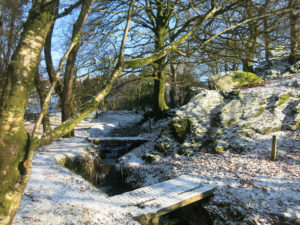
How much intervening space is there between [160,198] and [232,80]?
386 inches

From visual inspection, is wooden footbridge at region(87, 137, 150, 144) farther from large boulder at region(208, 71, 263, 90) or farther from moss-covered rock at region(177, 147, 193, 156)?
large boulder at region(208, 71, 263, 90)

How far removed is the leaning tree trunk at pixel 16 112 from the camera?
1.94 m

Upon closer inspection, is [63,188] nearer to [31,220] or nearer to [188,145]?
[31,220]

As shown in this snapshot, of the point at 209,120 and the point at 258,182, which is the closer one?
the point at 258,182

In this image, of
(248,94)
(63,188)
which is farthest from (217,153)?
(63,188)

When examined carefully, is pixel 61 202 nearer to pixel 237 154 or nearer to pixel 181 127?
pixel 237 154

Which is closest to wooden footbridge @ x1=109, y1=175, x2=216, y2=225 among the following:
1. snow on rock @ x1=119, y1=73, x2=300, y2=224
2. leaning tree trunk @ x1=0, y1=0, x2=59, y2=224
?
snow on rock @ x1=119, y1=73, x2=300, y2=224

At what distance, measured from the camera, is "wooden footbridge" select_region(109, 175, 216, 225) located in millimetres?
4359

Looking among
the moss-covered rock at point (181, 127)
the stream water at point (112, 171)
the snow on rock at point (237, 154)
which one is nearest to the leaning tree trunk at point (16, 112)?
the snow on rock at point (237, 154)

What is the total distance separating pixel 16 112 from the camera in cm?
202

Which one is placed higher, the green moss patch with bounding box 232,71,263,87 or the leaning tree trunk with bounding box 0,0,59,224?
the green moss patch with bounding box 232,71,263,87

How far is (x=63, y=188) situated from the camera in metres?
5.30

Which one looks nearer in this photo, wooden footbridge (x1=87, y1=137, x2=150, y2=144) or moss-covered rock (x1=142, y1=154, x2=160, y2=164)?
moss-covered rock (x1=142, y1=154, x2=160, y2=164)

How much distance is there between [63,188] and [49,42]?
808 cm
